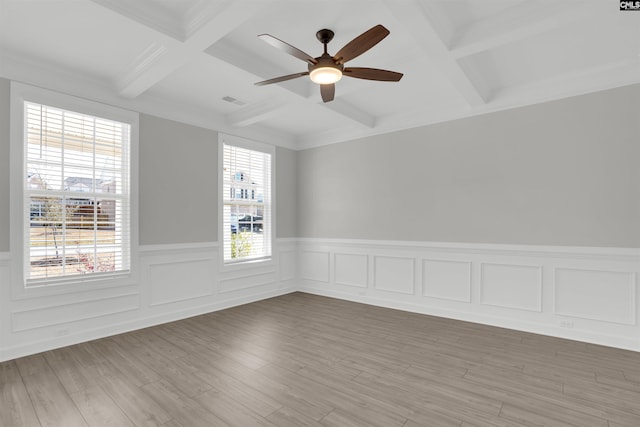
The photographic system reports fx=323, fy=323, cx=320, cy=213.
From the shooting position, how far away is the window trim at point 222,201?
507cm

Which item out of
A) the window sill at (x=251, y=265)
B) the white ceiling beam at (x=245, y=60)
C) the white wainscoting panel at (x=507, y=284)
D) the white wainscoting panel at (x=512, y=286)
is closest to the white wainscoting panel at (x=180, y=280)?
the window sill at (x=251, y=265)

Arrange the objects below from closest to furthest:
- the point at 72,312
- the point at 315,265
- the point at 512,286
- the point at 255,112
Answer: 1. the point at 72,312
2. the point at 512,286
3. the point at 255,112
4. the point at 315,265

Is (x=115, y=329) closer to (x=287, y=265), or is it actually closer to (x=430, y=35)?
(x=287, y=265)

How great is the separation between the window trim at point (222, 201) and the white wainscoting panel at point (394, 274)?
1.92 meters

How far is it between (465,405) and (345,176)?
397cm

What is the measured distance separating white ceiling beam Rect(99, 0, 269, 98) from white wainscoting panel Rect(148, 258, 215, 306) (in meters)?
2.25

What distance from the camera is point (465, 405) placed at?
7.74ft

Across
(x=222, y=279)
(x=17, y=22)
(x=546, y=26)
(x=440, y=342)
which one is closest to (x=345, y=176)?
(x=222, y=279)

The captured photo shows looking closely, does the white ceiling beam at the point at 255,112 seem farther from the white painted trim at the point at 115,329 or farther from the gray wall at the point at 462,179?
the white painted trim at the point at 115,329

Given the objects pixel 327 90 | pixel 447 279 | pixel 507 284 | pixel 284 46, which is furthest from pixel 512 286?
pixel 284 46

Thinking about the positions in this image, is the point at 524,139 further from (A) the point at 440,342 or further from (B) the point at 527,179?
(A) the point at 440,342

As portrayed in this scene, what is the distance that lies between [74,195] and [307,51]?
299cm

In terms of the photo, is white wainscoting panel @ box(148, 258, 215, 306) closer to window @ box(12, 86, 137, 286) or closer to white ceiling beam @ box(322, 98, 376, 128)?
window @ box(12, 86, 137, 286)

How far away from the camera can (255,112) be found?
4672 mm
